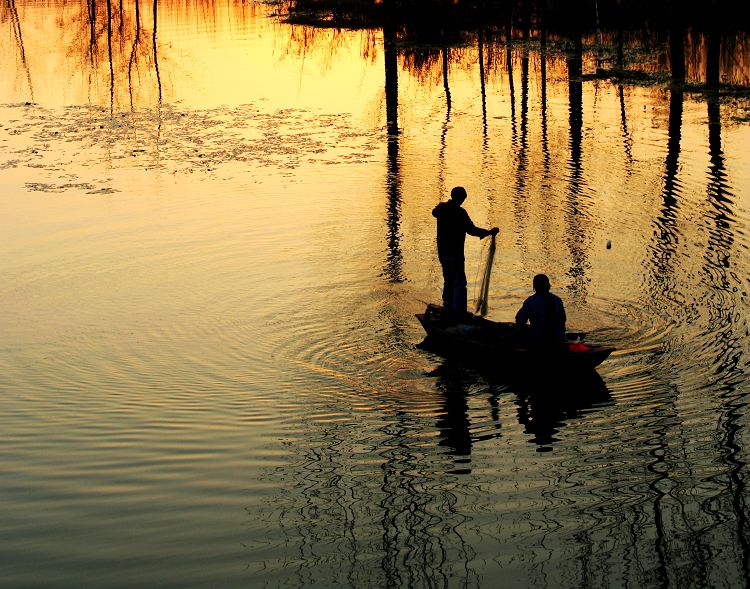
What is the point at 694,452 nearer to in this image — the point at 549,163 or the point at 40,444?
the point at 40,444

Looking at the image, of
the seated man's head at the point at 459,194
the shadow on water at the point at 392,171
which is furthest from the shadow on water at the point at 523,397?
the shadow on water at the point at 392,171

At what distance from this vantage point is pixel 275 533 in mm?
9570

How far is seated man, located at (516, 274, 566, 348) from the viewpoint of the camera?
12.7 metres

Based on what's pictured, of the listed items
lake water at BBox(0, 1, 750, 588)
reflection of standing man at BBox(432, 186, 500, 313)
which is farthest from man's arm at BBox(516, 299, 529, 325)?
reflection of standing man at BBox(432, 186, 500, 313)

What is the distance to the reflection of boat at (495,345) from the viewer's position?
1239 cm

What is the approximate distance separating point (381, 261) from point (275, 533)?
871cm

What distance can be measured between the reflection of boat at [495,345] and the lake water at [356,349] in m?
0.30

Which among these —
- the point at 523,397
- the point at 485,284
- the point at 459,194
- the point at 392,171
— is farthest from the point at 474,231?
the point at 392,171

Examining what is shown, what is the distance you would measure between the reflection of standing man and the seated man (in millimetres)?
2162

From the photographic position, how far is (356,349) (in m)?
14.0

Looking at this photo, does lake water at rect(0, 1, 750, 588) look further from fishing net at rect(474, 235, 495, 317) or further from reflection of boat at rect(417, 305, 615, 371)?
fishing net at rect(474, 235, 495, 317)

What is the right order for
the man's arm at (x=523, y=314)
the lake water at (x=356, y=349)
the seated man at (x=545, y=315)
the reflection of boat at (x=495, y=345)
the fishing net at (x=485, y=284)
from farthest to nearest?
the fishing net at (x=485, y=284) < the man's arm at (x=523, y=314) < the seated man at (x=545, y=315) < the reflection of boat at (x=495, y=345) < the lake water at (x=356, y=349)

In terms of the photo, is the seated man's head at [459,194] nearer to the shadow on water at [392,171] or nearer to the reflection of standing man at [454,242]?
the reflection of standing man at [454,242]

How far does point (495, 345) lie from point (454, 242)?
228 cm
